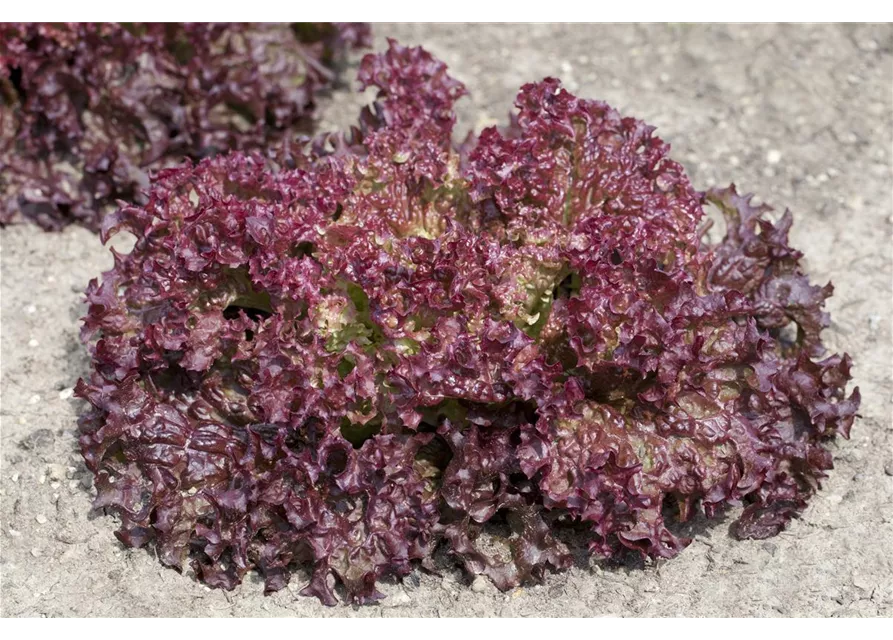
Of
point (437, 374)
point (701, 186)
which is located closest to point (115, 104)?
point (437, 374)

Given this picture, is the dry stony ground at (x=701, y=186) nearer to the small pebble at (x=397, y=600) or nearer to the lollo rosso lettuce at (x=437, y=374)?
the small pebble at (x=397, y=600)

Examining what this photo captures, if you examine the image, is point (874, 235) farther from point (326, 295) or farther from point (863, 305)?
point (326, 295)

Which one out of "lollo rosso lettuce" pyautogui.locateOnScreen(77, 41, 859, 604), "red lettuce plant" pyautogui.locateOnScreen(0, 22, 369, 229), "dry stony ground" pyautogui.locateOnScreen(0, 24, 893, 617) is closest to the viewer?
"lollo rosso lettuce" pyautogui.locateOnScreen(77, 41, 859, 604)

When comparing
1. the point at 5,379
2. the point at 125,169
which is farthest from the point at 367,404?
the point at 125,169

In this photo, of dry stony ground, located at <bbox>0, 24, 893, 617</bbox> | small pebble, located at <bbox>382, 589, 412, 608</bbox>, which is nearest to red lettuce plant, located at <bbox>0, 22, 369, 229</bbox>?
dry stony ground, located at <bbox>0, 24, 893, 617</bbox>

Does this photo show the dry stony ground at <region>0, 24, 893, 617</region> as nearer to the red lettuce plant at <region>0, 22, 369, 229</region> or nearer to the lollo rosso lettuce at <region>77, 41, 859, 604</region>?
the lollo rosso lettuce at <region>77, 41, 859, 604</region>
